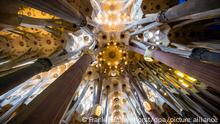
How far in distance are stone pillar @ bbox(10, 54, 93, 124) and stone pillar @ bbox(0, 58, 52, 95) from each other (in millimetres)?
739

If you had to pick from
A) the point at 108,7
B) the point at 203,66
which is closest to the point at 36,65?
the point at 203,66

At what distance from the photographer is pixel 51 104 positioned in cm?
370

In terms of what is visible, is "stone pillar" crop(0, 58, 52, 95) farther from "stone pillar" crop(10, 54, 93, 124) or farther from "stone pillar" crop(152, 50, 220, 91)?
"stone pillar" crop(152, 50, 220, 91)

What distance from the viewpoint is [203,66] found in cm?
472

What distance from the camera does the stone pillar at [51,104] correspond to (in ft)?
10.3

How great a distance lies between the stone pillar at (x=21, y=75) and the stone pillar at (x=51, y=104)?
74cm

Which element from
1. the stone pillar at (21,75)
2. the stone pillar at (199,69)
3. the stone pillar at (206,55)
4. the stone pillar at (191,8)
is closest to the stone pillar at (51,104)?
the stone pillar at (21,75)

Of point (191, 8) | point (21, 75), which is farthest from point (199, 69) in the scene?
point (21, 75)

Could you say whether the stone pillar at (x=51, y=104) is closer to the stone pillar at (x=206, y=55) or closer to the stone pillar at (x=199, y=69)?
the stone pillar at (x=199, y=69)

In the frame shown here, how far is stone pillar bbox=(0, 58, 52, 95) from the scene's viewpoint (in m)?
3.92

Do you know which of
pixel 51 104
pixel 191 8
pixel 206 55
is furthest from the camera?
pixel 206 55

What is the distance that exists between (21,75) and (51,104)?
1.65m

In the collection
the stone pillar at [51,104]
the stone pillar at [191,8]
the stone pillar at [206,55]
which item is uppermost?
the stone pillar at [191,8]

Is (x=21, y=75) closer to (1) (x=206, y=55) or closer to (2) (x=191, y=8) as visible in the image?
(2) (x=191, y=8)
